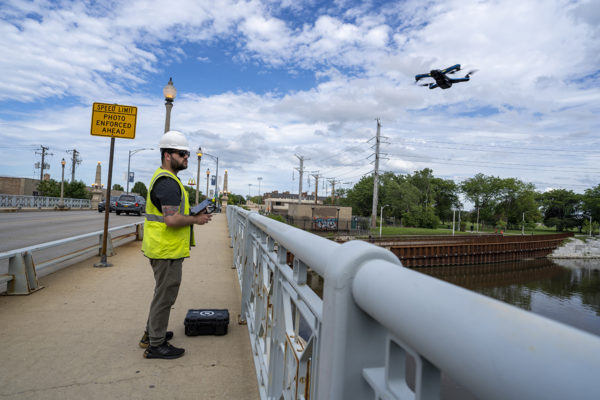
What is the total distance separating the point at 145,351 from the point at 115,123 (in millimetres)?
5675

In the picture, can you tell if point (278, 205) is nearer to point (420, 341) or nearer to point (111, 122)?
point (111, 122)

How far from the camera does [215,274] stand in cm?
738

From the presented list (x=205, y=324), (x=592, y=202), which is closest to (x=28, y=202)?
(x=205, y=324)

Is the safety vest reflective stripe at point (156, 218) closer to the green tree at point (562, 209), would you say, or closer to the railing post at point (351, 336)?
the railing post at point (351, 336)

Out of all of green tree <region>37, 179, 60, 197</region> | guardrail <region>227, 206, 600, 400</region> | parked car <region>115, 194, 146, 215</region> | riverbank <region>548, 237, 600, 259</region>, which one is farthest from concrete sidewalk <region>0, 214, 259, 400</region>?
riverbank <region>548, 237, 600, 259</region>

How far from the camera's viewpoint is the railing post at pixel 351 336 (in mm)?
1008

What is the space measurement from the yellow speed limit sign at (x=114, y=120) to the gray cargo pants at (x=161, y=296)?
5.17 m

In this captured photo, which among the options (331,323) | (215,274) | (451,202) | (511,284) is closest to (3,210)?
(215,274)

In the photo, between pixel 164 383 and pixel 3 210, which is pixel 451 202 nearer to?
pixel 3 210

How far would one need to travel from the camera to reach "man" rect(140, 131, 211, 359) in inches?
127

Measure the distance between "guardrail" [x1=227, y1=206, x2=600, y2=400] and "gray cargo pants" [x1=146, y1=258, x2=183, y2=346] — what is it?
201 centimetres

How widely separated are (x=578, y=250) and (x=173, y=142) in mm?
79290

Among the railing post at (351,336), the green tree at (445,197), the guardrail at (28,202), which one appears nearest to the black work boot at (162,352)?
the railing post at (351,336)

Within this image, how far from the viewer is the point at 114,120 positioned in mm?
7633
